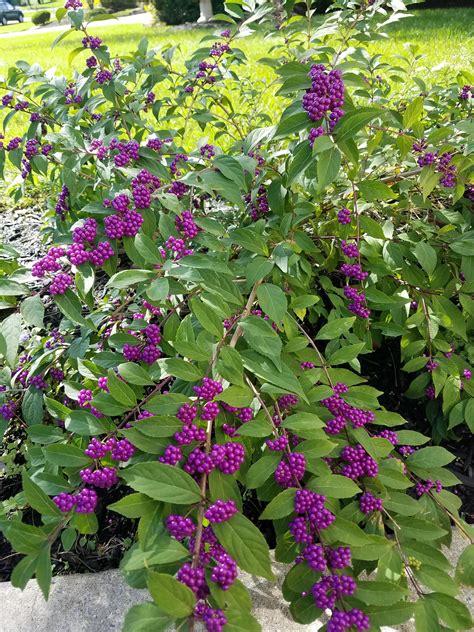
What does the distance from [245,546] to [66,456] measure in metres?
0.49

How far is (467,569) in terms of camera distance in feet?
4.29

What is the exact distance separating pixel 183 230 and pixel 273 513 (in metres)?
0.86

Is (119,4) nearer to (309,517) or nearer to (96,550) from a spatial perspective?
(96,550)

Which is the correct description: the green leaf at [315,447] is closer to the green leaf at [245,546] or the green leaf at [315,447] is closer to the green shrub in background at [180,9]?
the green leaf at [245,546]

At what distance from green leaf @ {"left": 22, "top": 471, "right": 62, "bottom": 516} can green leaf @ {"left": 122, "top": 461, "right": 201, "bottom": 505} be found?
231mm

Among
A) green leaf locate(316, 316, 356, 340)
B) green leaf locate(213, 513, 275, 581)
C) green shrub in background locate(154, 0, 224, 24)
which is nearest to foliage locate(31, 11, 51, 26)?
green shrub in background locate(154, 0, 224, 24)

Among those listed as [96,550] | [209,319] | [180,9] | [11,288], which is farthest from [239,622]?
[180,9]

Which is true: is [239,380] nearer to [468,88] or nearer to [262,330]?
[262,330]

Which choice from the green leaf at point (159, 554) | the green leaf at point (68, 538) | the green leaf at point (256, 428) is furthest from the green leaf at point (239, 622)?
the green leaf at point (68, 538)

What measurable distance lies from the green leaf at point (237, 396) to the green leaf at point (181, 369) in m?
0.08

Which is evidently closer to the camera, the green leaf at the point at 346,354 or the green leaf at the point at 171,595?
the green leaf at the point at 171,595

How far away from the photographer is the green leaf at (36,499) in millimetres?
1097

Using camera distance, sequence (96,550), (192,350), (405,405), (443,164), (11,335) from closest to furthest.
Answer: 1. (192,350)
2. (11,335)
3. (443,164)
4. (96,550)
5. (405,405)

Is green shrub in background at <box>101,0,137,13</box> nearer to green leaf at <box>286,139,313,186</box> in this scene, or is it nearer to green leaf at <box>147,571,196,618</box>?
green leaf at <box>286,139,313,186</box>
